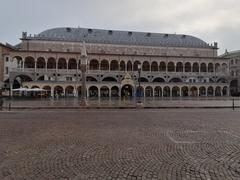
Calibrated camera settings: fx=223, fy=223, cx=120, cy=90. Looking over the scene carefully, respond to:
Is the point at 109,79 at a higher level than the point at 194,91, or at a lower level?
higher

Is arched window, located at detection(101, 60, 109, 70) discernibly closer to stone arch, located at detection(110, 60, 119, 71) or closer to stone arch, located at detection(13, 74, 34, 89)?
stone arch, located at detection(110, 60, 119, 71)

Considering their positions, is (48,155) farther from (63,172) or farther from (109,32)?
(109,32)

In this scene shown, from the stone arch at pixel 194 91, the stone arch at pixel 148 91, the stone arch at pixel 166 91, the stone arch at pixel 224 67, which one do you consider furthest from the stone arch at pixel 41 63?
the stone arch at pixel 224 67

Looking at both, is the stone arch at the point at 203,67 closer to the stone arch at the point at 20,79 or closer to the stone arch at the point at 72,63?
the stone arch at the point at 72,63

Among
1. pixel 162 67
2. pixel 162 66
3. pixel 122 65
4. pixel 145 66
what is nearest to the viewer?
pixel 122 65

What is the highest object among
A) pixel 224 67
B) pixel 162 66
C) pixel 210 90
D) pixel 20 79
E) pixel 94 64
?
pixel 94 64

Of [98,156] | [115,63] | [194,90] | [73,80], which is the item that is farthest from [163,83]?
[98,156]

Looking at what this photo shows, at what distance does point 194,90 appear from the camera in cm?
6288

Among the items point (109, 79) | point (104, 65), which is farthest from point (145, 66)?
point (104, 65)

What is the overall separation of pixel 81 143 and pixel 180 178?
383cm

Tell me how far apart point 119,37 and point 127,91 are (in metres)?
18.7

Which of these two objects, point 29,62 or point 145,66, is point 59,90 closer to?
point 29,62

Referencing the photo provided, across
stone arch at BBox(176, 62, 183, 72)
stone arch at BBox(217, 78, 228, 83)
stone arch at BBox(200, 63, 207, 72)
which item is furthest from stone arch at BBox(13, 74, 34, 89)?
stone arch at BBox(217, 78, 228, 83)

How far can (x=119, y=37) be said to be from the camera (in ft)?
226
